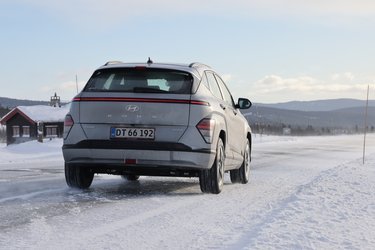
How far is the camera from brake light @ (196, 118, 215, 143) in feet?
21.2

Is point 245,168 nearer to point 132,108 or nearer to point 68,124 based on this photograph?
point 132,108

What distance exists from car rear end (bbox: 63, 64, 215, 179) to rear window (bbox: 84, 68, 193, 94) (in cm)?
1

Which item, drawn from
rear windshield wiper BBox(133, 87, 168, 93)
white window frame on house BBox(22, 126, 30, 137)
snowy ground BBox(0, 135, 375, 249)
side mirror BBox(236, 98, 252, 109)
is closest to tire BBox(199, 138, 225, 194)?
snowy ground BBox(0, 135, 375, 249)

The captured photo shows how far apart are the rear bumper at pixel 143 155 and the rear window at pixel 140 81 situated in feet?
2.16

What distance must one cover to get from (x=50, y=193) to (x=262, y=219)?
288 cm

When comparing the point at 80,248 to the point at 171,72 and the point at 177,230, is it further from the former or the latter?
the point at 171,72

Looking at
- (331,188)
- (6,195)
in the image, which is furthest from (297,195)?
(6,195)

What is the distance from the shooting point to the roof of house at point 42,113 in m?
53.6

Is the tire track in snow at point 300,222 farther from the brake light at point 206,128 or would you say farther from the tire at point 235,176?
the tire at point 235,176

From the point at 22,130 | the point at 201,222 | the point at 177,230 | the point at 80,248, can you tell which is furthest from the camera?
the point at 22,130

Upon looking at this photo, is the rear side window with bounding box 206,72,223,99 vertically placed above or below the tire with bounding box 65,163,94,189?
above

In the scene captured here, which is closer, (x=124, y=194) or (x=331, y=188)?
(x=124, y=194)

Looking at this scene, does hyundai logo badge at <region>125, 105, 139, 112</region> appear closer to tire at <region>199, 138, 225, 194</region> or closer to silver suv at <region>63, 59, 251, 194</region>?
silver suv at <region>63, 59, 251, 194</region>

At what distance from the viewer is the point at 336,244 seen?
3.89 m
